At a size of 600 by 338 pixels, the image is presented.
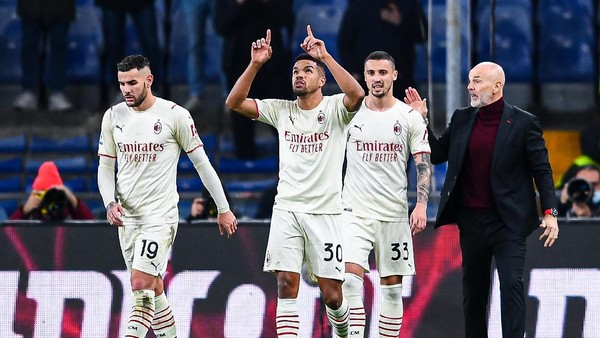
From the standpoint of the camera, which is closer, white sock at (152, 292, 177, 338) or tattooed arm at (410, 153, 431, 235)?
tattooed arm at (410, 153, 431, 235)

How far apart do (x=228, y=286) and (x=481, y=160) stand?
2455 millimetres

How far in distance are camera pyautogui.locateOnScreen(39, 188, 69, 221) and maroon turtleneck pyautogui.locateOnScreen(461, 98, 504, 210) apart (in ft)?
11.0

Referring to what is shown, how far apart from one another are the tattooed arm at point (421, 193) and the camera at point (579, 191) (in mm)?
1932

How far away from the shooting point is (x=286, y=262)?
9.04m

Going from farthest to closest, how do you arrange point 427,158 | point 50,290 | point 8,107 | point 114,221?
point 8,107 < point 50,290 < point 427,158 < point 114,221

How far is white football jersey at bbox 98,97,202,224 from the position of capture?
30.2ft

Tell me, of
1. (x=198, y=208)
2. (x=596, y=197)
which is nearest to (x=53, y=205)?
(x=198, y=208)

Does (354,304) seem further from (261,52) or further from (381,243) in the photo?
(261,52)

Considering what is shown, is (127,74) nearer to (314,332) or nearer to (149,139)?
(149,139)

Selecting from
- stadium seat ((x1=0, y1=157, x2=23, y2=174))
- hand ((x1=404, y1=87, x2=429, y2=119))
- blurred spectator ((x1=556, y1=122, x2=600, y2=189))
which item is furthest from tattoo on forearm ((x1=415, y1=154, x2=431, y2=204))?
stadium seat ((x1=0, y1=157, x2=23, y2=174))

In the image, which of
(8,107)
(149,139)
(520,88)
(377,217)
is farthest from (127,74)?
(520,88)

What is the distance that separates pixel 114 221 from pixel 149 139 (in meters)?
0.65

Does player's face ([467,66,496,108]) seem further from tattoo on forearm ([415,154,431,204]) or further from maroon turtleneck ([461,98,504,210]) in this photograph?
tattoo on forearm ([415,154,431,204])

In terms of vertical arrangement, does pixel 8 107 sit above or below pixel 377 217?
above
